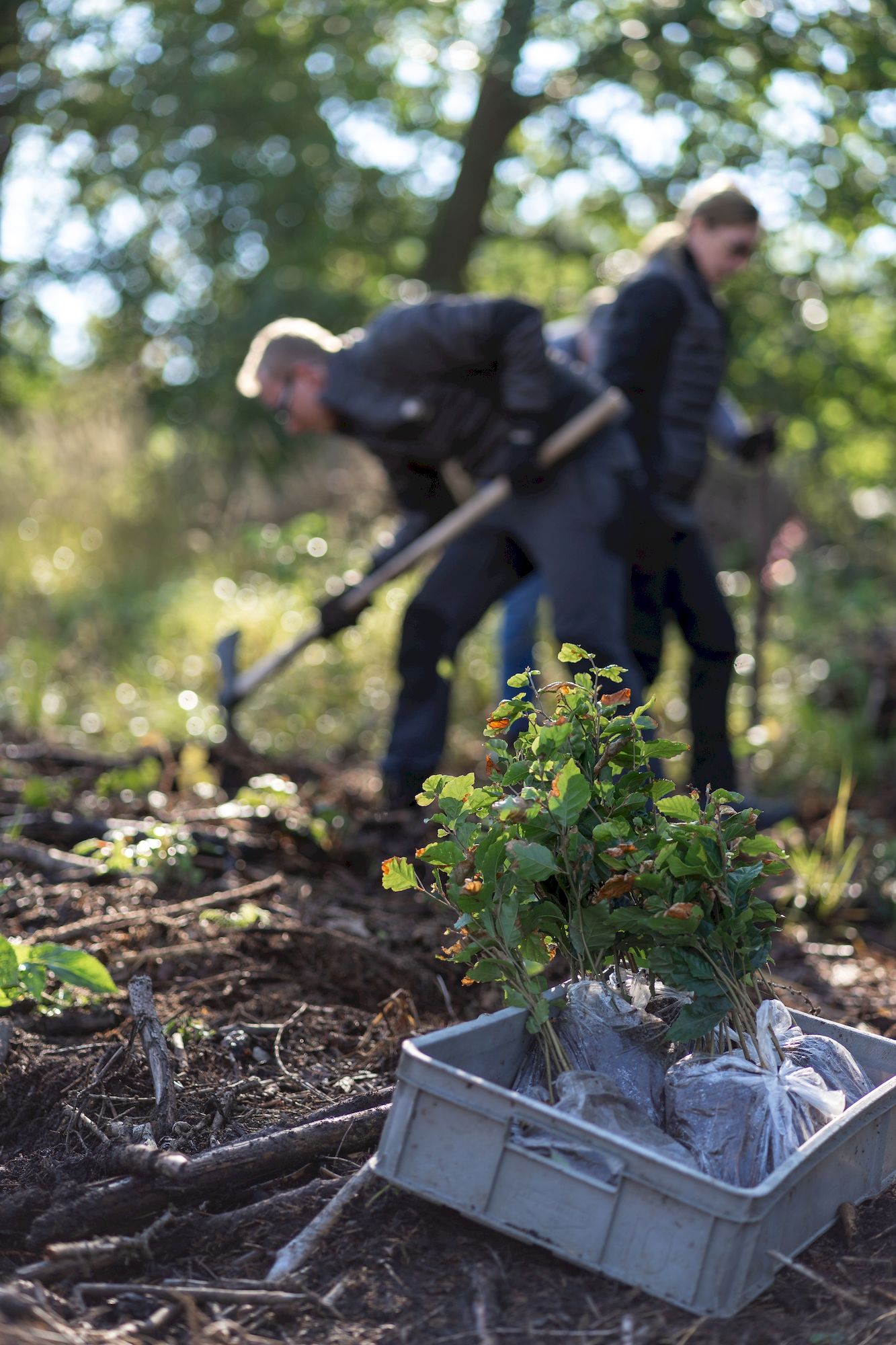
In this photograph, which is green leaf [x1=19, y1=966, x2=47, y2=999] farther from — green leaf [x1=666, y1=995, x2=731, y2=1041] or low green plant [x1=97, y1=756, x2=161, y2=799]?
low green plant [x1=97, y1=756, x2=161, y2=799]

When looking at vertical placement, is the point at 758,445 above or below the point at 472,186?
above

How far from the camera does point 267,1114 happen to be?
2.36 meters

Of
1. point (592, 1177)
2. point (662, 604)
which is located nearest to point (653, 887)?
point (592, 1177)

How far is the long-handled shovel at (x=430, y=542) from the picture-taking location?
167 inches

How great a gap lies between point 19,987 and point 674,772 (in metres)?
3.29

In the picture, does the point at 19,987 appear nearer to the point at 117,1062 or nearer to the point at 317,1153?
the point at 117,1062

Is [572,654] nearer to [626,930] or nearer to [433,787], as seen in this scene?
[433,787]

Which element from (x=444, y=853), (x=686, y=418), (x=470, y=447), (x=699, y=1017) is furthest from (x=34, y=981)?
(x=686, y=418)

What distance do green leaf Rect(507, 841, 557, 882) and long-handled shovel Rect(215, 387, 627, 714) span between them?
242 centimetres

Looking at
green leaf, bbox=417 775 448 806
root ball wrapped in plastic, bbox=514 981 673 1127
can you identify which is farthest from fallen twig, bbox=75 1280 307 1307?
green leaf, bbox=417 775 448 806

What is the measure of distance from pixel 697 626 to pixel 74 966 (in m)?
2.87

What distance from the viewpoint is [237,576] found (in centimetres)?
842

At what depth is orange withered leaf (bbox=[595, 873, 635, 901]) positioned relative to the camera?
197 centimetres

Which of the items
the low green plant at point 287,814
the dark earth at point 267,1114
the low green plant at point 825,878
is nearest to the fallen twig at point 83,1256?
the dark earth at point 267,1114
